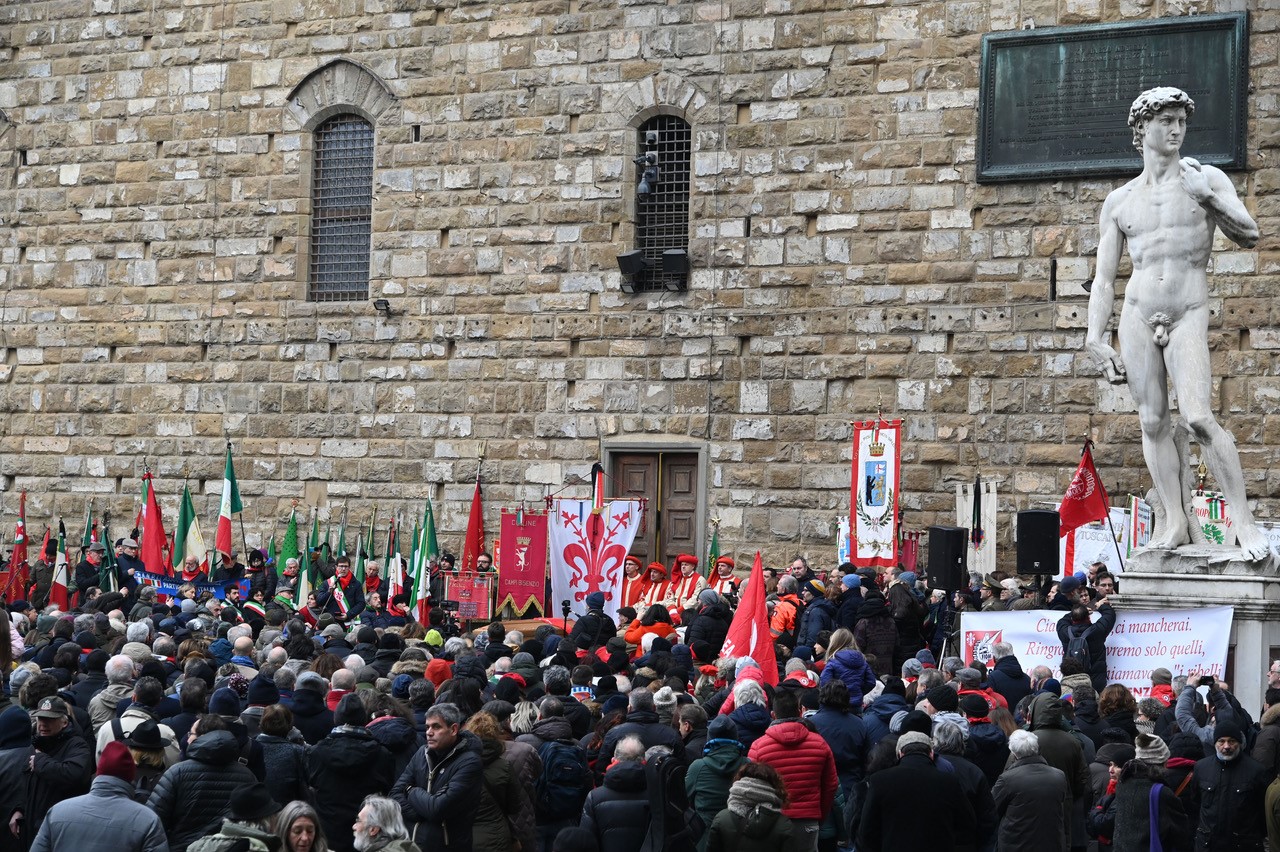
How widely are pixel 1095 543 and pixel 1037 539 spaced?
1508 millimetres

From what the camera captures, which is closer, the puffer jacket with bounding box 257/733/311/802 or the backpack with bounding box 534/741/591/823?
the puffer jacket with bounding box 257/733/311/802

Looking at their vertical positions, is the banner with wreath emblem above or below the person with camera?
above

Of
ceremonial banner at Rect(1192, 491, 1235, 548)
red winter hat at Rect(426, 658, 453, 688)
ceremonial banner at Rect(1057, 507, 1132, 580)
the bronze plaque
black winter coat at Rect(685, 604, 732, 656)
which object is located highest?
the bronze plaque

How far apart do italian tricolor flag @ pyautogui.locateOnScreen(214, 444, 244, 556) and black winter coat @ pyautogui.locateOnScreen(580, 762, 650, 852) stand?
464 inches

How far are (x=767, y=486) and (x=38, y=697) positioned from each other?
10.5 meters

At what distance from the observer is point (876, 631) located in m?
13.4

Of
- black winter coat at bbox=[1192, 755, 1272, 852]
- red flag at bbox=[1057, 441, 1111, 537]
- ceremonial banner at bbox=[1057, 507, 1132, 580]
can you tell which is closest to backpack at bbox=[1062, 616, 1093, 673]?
black winter coat at bbox=[1192, 755, 1272, 852]

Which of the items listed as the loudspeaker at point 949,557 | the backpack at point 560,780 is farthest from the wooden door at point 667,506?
the backpack at point 560,780

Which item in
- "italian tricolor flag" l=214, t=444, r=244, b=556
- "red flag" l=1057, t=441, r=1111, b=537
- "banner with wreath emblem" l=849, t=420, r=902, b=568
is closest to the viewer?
"red flag" l=1057, t=441, r=1111, b=537

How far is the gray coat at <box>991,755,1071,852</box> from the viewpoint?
8.62m

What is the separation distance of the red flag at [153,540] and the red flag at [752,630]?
355 inches

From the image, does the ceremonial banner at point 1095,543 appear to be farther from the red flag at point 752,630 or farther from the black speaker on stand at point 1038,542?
the red flag at point 752,630

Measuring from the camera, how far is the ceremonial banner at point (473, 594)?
59.9 ft

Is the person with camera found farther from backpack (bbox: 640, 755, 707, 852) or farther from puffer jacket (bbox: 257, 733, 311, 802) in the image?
puffer jacket (bbox: 257, 733, 311, 802)
